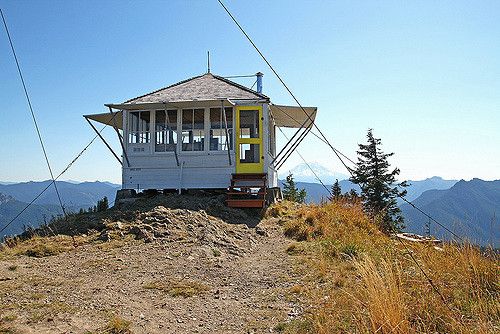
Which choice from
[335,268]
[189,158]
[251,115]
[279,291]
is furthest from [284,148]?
[279,291]

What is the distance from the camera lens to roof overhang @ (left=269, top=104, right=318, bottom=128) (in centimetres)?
1676

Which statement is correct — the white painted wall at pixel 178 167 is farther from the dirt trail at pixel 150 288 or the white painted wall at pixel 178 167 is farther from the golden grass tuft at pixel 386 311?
the golden grass tuft at pixel 386 311

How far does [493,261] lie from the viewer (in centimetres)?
600

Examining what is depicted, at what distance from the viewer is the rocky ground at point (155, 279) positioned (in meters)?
5.34

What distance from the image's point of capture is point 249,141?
Answer: 16.1 m

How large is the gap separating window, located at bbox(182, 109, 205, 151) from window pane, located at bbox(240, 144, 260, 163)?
1735 millimetres

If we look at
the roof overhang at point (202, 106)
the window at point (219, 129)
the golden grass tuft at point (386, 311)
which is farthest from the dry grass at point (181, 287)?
the window at point (219, 129)

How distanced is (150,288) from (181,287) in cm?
55

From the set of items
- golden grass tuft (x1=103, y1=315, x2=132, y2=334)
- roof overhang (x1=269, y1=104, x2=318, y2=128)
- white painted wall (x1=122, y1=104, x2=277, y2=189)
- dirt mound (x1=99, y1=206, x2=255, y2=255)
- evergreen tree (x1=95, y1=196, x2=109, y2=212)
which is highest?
roof overhang (x1=269, y1=104, x2=318, y2=128)

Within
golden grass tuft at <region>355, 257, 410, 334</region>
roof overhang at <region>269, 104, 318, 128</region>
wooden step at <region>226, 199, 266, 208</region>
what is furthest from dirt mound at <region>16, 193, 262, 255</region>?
golden grass tuft at <region>355, 257, 410, 334</region>

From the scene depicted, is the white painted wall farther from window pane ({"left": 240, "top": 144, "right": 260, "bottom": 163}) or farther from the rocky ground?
the rocky ground

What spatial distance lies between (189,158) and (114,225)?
5.59m

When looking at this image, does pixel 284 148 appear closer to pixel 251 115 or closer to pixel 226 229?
pixel 251 115

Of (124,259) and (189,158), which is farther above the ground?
(189,158)
